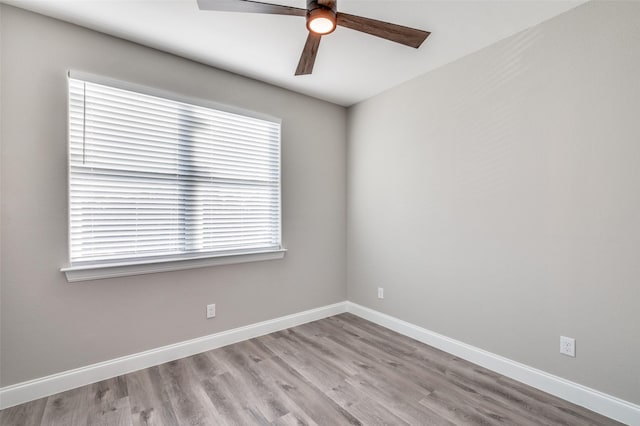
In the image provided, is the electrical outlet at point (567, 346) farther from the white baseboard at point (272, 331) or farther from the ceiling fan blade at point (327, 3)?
the ceiling fan blade at point (327, 3)

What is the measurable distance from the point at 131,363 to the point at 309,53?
8.63 feet

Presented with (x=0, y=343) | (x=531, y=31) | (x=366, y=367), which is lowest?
(x=366, y=367)

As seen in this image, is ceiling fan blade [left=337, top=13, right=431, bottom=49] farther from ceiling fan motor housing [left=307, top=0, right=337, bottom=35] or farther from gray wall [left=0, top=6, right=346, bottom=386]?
gray wall [left=0, top=6, right=346, bottom=386]

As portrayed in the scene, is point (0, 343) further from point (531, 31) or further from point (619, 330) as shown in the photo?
point (531, 31)

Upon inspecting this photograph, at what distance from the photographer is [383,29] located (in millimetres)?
1681

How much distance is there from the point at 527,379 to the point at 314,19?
2754 mm

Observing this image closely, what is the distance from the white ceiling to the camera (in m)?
1.94

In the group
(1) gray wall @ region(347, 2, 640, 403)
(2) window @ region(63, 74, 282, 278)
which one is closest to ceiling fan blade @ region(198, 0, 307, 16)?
(2) window @ region(63, 74, 282, 278)

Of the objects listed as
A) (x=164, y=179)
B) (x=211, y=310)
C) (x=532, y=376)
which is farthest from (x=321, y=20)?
(x=532, y=376)

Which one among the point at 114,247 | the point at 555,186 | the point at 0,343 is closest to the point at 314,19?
the point at 555,186

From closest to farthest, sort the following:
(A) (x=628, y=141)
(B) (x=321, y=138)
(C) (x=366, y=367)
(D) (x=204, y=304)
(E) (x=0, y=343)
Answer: (A) (x=628, y=141)
(E) (x=0, y=343)
(C) (x=366, y=367)
(D) (x=204, y=304)
(B) (x=321, y=138)

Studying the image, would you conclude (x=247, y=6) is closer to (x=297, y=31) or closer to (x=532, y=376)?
(x=297, y=31)

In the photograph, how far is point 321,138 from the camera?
11.6 feet

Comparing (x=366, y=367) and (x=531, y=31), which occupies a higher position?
(x=531, y=31)
